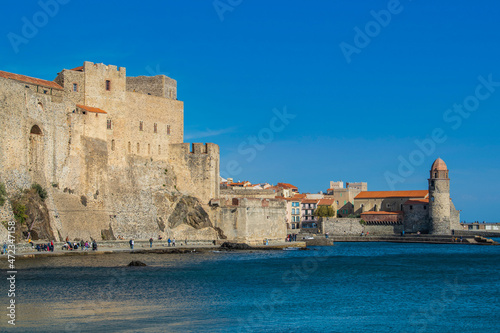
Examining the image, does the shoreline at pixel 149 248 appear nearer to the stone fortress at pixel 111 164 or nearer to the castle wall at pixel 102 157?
the stone fortress at pixel 111 164

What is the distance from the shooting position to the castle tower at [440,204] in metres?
65.2

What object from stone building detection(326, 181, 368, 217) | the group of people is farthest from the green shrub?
Result: stone building detection(326, 181, 368, 217)

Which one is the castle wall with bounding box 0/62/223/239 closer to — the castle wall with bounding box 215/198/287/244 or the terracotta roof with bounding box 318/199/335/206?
the castle wall with bounding box 215/198/287/244

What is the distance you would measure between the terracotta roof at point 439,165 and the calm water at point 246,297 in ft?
106

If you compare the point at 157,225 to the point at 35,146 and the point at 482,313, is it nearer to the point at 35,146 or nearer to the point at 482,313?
the point at 35,146

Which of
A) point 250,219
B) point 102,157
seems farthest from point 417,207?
point 102,157

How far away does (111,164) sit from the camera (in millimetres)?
40812

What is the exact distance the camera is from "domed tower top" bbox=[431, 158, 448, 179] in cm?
6589

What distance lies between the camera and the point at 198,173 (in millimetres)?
46250

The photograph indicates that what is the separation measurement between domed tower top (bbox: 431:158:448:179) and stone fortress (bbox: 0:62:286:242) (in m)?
21.3

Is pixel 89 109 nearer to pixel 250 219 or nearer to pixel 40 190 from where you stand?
pixel 40 190

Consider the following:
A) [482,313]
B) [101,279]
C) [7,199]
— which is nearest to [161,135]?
[7,199]

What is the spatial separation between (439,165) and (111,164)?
37.1 metres

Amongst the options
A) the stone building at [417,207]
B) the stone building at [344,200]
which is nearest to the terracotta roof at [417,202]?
the stone building at [417,207]
